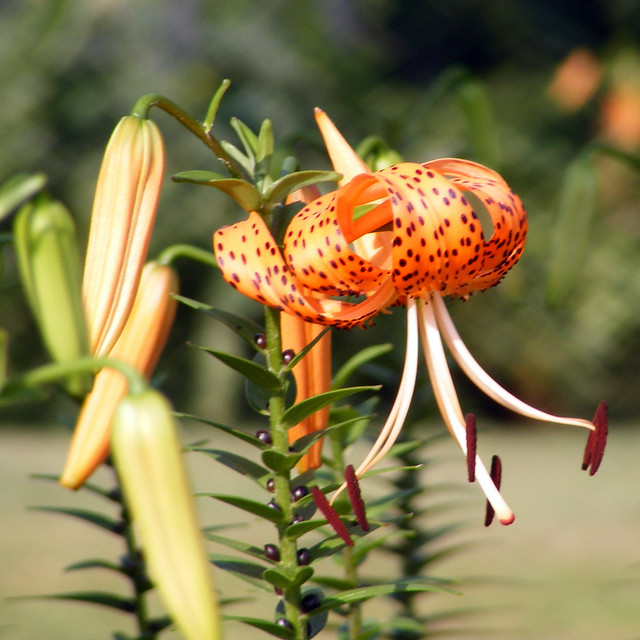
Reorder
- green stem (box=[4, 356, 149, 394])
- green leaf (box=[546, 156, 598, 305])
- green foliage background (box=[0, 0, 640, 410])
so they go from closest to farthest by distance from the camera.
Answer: green stem (box=[4, 356, 149, 394]), green leaf (box=[546, 156, 598, 305]), green foliage background (box=[0, 0, 640, 410])

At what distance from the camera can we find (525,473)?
362cm

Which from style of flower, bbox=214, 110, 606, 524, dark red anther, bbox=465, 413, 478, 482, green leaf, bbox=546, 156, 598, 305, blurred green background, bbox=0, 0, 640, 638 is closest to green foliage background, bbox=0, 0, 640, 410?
blurred green background, bbox=0, 0, 640, 638

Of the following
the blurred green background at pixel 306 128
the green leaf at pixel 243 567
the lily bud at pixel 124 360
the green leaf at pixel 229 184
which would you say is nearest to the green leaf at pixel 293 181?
the green leaf at pixel 229 184

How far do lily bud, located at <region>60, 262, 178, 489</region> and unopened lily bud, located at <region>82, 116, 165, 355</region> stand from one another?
0.24 feet

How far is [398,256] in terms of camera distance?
0.63 meters

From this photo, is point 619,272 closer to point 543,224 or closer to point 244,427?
point 543,224

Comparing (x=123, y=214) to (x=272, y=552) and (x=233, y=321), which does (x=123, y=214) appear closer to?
(x=233, y=321)

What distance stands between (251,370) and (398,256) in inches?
6.3

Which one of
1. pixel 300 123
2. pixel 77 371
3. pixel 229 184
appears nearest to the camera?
pixel 77 371

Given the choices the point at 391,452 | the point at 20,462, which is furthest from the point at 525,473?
the point at 391,452

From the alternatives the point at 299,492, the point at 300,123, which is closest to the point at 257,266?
the point at 299,492

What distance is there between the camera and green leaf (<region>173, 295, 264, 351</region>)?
0.53 meters

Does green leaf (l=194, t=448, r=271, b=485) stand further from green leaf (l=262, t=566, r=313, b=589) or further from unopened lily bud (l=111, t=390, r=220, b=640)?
unopened lily bud (l=111, t=390, r=220, b=640)

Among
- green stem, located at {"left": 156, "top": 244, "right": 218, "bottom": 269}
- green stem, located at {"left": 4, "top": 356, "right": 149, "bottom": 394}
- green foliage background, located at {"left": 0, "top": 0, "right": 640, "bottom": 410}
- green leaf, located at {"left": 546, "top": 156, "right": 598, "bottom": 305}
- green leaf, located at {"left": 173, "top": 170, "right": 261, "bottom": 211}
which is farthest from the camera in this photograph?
green foliage background, located at {"left": 0, "top": 0, "right": 640, "bottom": 410}
